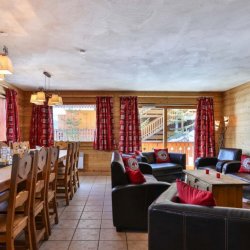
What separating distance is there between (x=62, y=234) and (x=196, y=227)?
2.02 meters

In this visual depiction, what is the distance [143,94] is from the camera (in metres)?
7.60

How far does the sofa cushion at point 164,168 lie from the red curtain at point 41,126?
10.1 feet

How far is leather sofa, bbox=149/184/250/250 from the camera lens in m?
1.60

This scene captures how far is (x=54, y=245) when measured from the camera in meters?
2.92

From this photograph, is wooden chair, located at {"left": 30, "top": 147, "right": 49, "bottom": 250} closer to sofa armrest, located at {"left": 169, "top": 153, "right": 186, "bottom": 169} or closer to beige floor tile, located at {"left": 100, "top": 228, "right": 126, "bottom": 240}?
beige floor tile, located at {"left": 100, "top": 228, "right": 126, "bottom": 240}

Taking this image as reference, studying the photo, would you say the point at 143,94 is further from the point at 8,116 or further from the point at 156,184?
the point at 156,184

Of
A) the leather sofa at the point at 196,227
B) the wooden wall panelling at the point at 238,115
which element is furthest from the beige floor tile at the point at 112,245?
the wooden wall panelling at the point at 238,115

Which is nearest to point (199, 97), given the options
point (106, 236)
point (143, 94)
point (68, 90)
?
point (143, 94)

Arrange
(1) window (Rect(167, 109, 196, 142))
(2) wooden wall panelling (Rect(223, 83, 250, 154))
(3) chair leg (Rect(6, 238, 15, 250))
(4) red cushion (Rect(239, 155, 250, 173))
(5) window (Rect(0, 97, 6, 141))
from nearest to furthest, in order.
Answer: (3) chair leg (Rect(6, 238, 15, 250)), (4) red cushion (Rect(239, 155, 250, 173)), (5) window (Rect(0, 97, 6, 141)), (2) wooden wall panelling (Rect(223, 83, 250, 154)), (1) window (Rect(167, 109, 196, 142))

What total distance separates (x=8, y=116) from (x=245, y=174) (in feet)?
16.7

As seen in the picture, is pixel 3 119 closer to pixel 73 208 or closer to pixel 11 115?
pixel 11 115

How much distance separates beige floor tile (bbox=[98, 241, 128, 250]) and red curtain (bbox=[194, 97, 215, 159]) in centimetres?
509

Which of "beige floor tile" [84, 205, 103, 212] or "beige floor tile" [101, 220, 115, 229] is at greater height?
"beige floor tile" [84, 205, 103, 212]

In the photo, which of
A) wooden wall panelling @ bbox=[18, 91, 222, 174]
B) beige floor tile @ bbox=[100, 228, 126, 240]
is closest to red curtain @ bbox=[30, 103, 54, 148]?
wooden wall panelling @ bbox=[18, 91, 222, 174]
